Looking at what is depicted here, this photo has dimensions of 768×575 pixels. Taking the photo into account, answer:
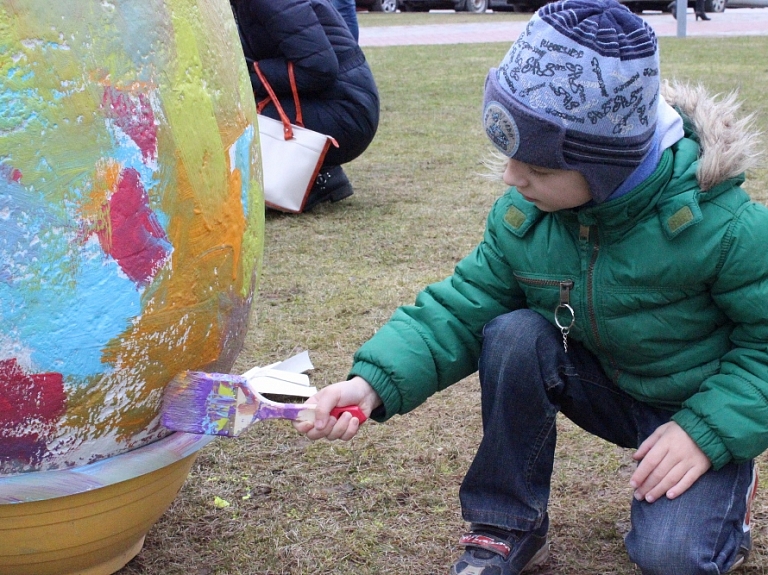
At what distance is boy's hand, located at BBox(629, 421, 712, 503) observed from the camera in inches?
70.4

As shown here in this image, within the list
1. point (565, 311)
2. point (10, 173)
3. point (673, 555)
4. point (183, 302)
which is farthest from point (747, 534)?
point (10, 173)

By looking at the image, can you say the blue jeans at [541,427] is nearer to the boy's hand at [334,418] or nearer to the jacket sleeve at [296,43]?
the boy's hand at [334,418]

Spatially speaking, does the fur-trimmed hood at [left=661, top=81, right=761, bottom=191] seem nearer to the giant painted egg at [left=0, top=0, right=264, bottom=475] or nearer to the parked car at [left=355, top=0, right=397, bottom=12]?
the giant painted egg at [left=0, top=0, right=264, bottom=475]

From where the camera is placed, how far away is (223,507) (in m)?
2.30

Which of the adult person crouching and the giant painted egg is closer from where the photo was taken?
the giant painted egg

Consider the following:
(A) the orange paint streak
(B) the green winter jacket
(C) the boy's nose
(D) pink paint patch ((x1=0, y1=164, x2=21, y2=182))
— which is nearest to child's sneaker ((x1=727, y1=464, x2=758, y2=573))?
(B) the green winter jacket

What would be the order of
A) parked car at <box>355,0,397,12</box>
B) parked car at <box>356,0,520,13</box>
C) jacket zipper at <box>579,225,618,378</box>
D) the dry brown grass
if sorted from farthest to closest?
parked car at <box>355,0,397,12</box> < parked car at <box>356,0,520,13</box> < the dry brown grass < jacket zipper at <box>579,225,618,378</box>

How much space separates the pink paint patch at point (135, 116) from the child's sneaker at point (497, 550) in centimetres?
100

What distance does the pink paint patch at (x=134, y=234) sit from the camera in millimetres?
1598

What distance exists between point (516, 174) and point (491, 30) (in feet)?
48.2

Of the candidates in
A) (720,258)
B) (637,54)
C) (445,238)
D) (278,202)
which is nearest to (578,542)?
(720,258)

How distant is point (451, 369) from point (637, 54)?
70 centimetres

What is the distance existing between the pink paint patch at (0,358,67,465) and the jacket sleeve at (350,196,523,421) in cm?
58

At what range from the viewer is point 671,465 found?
70.7 inches
